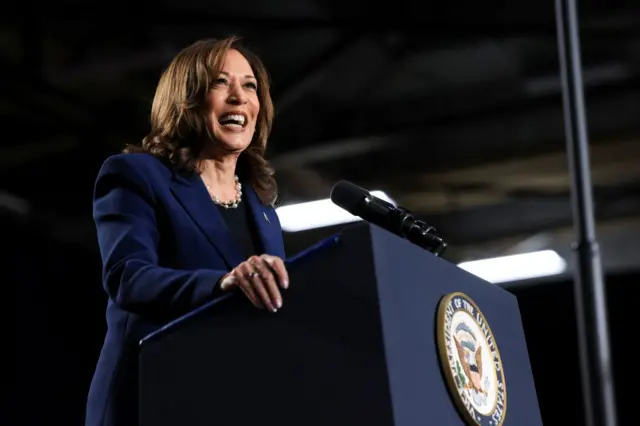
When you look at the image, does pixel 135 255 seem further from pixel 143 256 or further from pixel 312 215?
pixel 312 215

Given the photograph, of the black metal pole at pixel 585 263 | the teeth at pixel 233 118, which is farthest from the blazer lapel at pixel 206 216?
the black metal pole at pixel 585 263

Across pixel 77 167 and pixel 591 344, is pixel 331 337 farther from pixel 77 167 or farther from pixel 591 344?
pixel 77 167

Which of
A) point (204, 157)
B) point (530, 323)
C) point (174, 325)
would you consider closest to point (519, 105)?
point (530, 323)

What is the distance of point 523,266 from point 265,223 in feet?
20.7

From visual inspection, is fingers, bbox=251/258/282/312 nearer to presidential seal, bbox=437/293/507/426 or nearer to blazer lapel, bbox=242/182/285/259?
presidential seal, bbox=437/293/507/426

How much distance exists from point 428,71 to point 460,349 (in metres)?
4.22

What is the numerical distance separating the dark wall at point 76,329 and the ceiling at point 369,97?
227mm

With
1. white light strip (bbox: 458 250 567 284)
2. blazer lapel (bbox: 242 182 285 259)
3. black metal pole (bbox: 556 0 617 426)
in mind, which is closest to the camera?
black metal pole (bbox: 556 0 617 426)

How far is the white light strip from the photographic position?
7570 mm

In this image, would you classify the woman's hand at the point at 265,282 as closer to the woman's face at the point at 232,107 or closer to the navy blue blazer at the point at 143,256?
the navy blue blazer at the point at 143,256

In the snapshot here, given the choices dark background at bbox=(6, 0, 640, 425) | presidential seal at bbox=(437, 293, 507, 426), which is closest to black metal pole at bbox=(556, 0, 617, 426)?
presidential seal at bbox=(437, 293, 507, 426)

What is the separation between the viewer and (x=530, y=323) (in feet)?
23.8

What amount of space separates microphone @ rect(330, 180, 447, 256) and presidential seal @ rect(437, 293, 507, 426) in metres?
0.08

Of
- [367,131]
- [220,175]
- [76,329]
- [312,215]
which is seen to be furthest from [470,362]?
[76,329]
